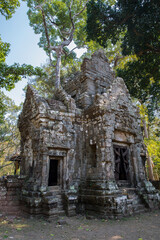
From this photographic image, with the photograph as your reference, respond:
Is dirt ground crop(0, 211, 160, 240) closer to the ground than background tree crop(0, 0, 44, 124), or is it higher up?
closer to the ground

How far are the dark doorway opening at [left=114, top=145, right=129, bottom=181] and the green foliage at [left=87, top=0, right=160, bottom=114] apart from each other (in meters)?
4.01

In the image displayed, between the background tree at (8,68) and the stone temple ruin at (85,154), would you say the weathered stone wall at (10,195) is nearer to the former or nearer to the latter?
the stone temple ruin at (85,154)

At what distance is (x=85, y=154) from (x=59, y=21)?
16.8m

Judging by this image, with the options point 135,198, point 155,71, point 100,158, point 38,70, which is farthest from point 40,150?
point 155,71

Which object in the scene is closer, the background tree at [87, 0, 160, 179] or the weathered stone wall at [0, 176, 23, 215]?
the weathered stone wall at [0, 176, 23, 215]

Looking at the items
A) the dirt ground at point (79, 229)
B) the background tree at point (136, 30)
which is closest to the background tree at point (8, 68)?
the background tree at point (136, 30)

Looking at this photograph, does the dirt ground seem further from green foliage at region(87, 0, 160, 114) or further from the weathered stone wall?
green foliage at region(87, 0, 160, 114)

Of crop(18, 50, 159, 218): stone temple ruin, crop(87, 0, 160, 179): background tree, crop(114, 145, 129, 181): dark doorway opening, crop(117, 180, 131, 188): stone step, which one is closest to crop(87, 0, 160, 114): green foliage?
crop(87, 0, 160, 179): background tree

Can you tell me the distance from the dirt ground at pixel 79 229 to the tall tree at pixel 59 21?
46.4 feet

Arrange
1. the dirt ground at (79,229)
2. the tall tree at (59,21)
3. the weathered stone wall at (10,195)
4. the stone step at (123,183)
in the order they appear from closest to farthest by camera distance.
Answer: the dirt ground at (79,229) → the weathered stone wall at (10,195) → the stone step at (123,183) → the tall tree at (59,21)

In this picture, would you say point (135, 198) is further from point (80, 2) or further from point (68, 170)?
point (80, 2)

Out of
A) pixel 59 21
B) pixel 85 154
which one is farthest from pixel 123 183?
pixel 59 21

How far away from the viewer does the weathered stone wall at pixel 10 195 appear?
6.85 meters

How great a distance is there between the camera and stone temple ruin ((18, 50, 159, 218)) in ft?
21.8
